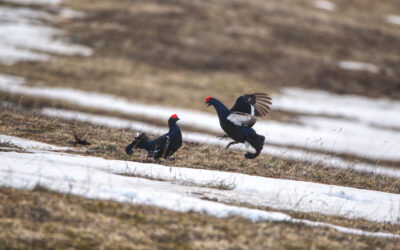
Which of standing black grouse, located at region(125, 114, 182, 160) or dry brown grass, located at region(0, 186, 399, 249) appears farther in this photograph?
standing black grouse, located at region(125, 114, 182, 160)

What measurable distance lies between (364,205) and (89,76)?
84.3 feet

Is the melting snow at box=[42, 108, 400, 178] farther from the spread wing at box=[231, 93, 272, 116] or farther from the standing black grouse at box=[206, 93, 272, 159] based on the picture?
the standing black grouse at box=[206, 93, 272, 159]

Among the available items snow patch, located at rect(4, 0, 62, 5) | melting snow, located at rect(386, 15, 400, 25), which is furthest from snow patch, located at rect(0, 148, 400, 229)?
melting snow, located at rect(386, 15, 400, 25)

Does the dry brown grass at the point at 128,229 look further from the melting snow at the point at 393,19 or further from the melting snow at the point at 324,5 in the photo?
the melting snow at the point at 393,19

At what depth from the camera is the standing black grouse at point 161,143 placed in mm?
8742

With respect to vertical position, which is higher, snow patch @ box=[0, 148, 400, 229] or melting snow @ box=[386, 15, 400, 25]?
melting snow @ box=[386, 15, 400, 25]

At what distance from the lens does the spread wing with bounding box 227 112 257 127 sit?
8.77m

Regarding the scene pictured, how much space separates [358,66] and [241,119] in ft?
104

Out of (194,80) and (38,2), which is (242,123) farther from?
(38,2)

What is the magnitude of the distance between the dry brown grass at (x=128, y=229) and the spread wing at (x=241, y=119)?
3.29 metres

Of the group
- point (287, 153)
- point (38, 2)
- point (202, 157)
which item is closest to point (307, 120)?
point (287, 153)

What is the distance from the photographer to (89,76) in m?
30.1

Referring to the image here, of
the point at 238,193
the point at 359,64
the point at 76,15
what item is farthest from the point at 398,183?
the point at 76,15

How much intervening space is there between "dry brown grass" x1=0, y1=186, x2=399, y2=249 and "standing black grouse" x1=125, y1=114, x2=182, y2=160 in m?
3.04
